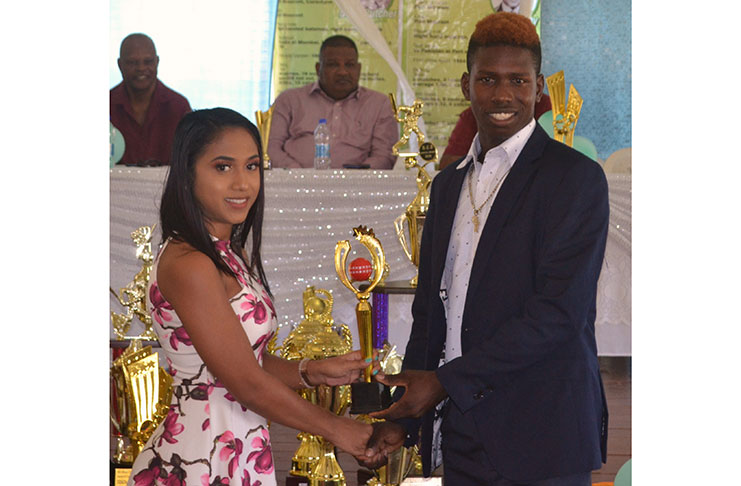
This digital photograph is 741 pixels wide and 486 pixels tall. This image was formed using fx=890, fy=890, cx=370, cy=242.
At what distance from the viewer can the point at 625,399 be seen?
458 centimetres

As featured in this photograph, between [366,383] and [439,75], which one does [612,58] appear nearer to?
[439,75]

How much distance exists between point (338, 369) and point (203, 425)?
465mm

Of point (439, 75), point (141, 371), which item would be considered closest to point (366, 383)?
point (141, 371)

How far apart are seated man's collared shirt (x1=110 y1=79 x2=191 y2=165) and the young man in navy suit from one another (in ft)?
15.1

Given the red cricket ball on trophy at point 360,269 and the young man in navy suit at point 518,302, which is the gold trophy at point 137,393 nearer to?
the red cricket ball on trophy at point 360,269

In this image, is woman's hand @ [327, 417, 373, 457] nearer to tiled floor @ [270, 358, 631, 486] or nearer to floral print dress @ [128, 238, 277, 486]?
floral print dress @ [128, 238, 277, 486]

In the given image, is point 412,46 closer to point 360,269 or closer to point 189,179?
point 360,269

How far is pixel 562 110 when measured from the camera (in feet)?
12.6

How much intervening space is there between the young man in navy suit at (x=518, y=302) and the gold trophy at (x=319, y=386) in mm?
941

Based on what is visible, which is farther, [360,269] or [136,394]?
[136,394]

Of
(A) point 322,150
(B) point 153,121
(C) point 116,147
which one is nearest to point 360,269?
(A) point 322,150

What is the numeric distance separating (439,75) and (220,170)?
6.28 meters

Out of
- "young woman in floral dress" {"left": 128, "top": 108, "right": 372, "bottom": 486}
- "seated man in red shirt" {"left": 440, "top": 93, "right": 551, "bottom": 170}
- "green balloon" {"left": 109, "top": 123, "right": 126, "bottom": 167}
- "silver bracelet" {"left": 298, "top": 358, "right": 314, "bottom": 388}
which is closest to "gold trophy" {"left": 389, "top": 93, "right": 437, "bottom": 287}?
"silver bracelet" {"left": 298, "top": 358, "right": 314, "bottom": 388}

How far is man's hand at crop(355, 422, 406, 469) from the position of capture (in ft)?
6.47
